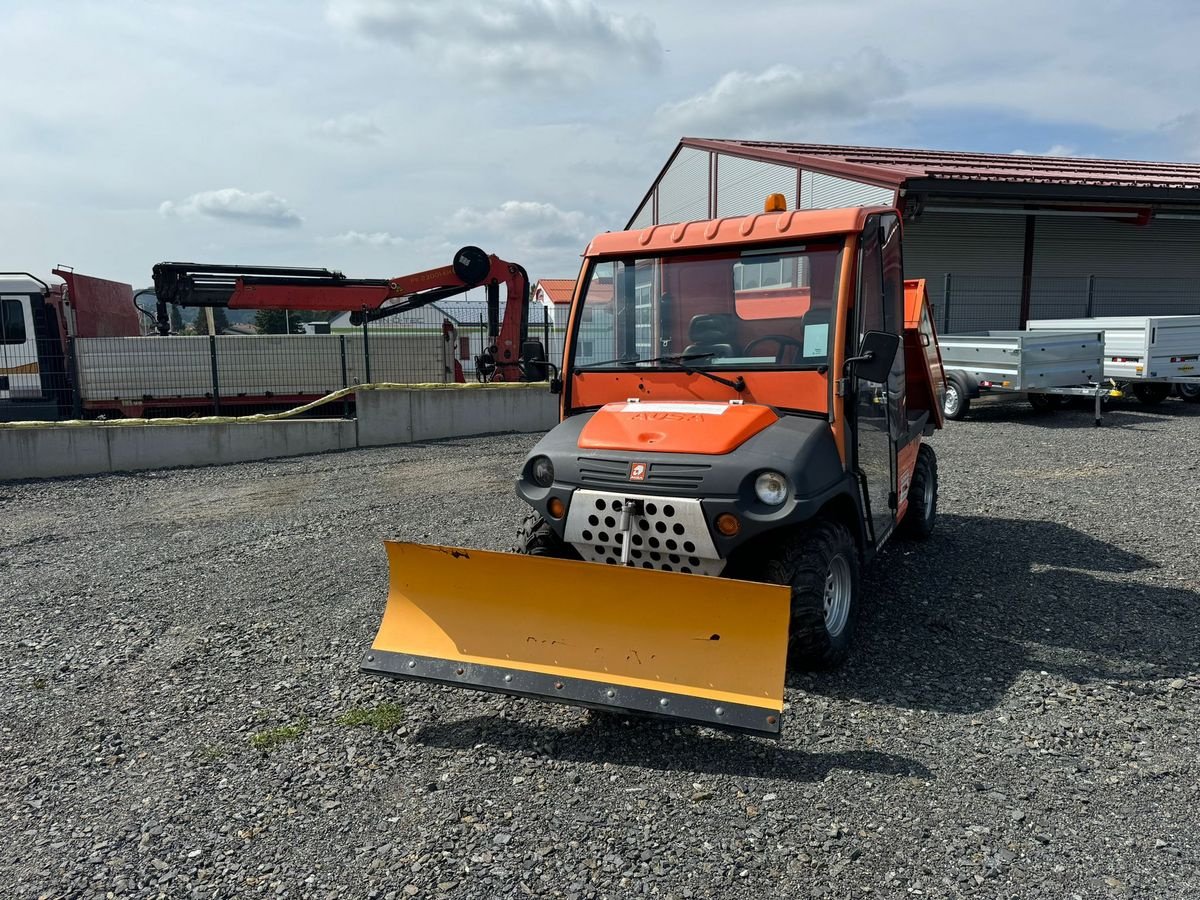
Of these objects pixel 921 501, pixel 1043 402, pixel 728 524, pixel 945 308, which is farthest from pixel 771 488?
pixel 945 308

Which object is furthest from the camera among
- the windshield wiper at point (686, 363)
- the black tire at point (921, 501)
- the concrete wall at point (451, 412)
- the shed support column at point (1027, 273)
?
the shed support column at point (1027, 273)

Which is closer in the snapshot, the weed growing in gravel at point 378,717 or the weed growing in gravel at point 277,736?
the weed growing in gravel at point 277,736

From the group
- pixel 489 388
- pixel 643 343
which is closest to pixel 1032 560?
pixel 643 343

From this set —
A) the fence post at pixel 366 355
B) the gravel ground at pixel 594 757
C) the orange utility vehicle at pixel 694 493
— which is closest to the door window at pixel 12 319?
the fence post at pixel 366 355

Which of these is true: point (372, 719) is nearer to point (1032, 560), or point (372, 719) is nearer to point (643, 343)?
point (643, 343)

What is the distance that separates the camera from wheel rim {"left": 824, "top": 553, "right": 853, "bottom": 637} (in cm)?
405

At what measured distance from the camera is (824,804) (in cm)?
307

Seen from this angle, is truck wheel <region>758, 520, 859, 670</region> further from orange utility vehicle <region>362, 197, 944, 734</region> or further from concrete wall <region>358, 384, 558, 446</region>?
concrete wall <region>358, 384, 558, 446</region>

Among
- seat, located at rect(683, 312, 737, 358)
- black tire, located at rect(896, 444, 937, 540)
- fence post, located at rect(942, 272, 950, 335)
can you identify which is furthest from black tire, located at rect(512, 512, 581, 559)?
fence post, located at rect(942, 272, 950, 335)

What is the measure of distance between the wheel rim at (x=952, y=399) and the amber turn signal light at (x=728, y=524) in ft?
36.7

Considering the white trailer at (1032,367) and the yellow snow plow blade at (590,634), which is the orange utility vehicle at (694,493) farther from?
the white trailer at (1032,367)

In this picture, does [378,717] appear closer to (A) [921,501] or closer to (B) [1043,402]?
(A) [921,501]

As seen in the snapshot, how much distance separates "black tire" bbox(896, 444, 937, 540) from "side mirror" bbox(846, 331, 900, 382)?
2349 mm

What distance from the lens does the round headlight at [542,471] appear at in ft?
13.6
